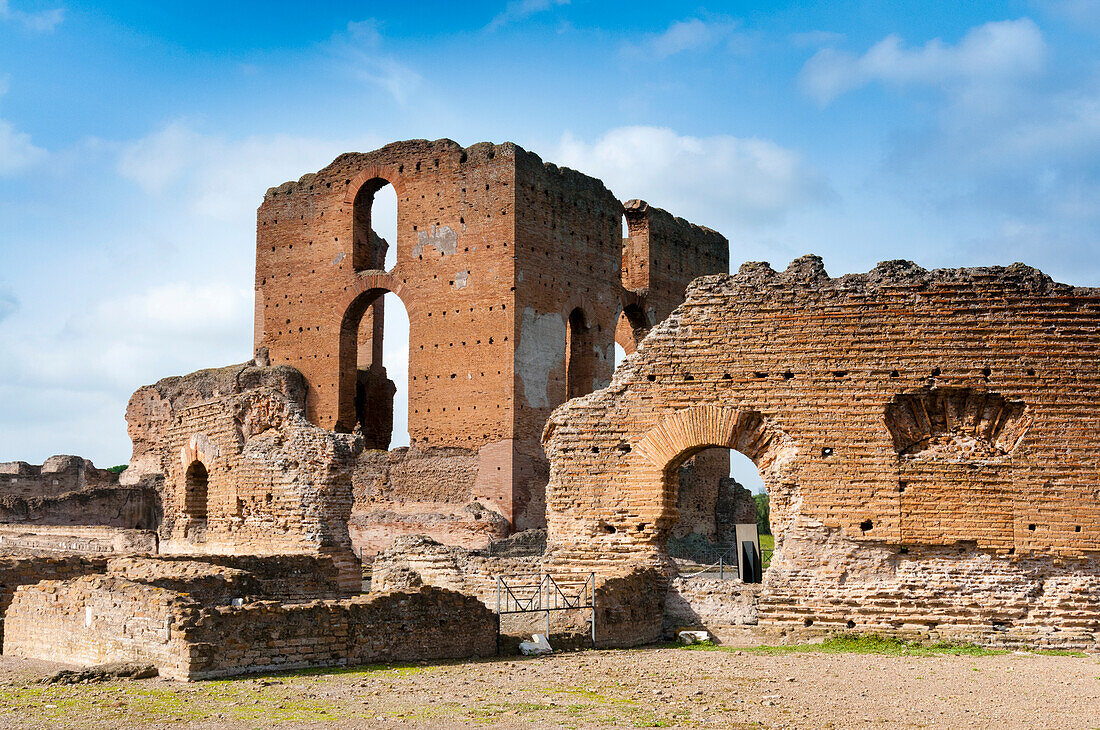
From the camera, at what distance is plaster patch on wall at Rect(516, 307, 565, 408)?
21.9 metres

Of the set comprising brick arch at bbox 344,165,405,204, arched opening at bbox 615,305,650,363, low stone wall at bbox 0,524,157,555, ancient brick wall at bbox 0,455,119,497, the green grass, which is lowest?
the green grass

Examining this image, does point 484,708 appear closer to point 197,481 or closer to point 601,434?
point 601,434

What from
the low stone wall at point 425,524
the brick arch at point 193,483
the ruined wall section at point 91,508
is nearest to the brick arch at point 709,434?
the brick arch at point 193,483

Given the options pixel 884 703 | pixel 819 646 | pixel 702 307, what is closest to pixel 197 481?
pixel 702 307

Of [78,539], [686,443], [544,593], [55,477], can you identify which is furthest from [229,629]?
[55,477]

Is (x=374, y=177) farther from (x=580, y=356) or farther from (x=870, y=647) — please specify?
(x=870, y=647)

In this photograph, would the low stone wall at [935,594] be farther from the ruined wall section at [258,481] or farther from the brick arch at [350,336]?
the brick arch at [350,336]

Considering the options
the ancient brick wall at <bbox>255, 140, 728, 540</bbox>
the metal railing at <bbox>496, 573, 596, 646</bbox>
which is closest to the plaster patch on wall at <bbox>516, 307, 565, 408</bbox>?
the ancient brick wall at <bbox>255, 140, 728, 540</bbox>

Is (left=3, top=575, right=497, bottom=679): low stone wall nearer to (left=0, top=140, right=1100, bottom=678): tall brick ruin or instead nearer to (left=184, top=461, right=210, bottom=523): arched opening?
(left=0, top=140, right=1100, bottom=678): tall brick ruin

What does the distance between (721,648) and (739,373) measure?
8.44 feet

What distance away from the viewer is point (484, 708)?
6.81 metres

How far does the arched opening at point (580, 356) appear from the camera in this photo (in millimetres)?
23844

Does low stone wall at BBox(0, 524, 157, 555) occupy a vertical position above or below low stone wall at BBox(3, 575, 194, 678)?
above

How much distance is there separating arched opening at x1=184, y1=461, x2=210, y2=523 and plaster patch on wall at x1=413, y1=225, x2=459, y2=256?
8.36 metres
